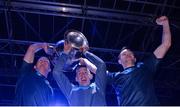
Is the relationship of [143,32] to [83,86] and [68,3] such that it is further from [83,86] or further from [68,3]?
[83,86]

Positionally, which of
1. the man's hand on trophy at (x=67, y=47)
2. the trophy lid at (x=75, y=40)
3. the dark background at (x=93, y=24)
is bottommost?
the dark background at (x=93, y=24)

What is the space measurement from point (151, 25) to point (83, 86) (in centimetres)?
378

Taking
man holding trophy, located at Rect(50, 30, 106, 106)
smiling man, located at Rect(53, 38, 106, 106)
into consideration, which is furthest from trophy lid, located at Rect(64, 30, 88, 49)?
smiling man, located at Rect(53, 38, 106, 106)

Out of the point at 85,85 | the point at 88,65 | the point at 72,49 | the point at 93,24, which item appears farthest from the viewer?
the point at 93,24

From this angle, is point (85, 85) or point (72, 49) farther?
point (72, 49)

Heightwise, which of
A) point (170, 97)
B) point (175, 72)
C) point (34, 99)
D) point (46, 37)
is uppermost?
point (34, 99)

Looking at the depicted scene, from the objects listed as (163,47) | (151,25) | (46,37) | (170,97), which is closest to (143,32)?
(151,25)

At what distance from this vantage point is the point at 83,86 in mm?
3500

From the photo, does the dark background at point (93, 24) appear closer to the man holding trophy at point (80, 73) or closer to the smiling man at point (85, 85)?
the man holding trophy at point (80, 73)

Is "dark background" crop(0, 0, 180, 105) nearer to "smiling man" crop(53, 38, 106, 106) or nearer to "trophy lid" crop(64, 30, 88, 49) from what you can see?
"trophy lid" crop(64, 30, 88, 49)

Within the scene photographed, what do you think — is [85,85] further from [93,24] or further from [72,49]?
[93,24]

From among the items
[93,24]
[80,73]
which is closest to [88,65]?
[80,73]

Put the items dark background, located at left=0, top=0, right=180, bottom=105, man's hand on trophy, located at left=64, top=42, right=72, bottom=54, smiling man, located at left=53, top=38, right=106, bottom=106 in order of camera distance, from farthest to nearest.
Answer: dark background, located at left=0, top=0, right=180, bottom=105 → man's hand on trophy, located at left=64, top=42, right=72, bottom=54 → smiling man, located at left=53, top=38, right=106, bottom=106

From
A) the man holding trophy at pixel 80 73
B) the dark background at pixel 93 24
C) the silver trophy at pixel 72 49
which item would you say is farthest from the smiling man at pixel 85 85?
the dark background at pixel 93 24
